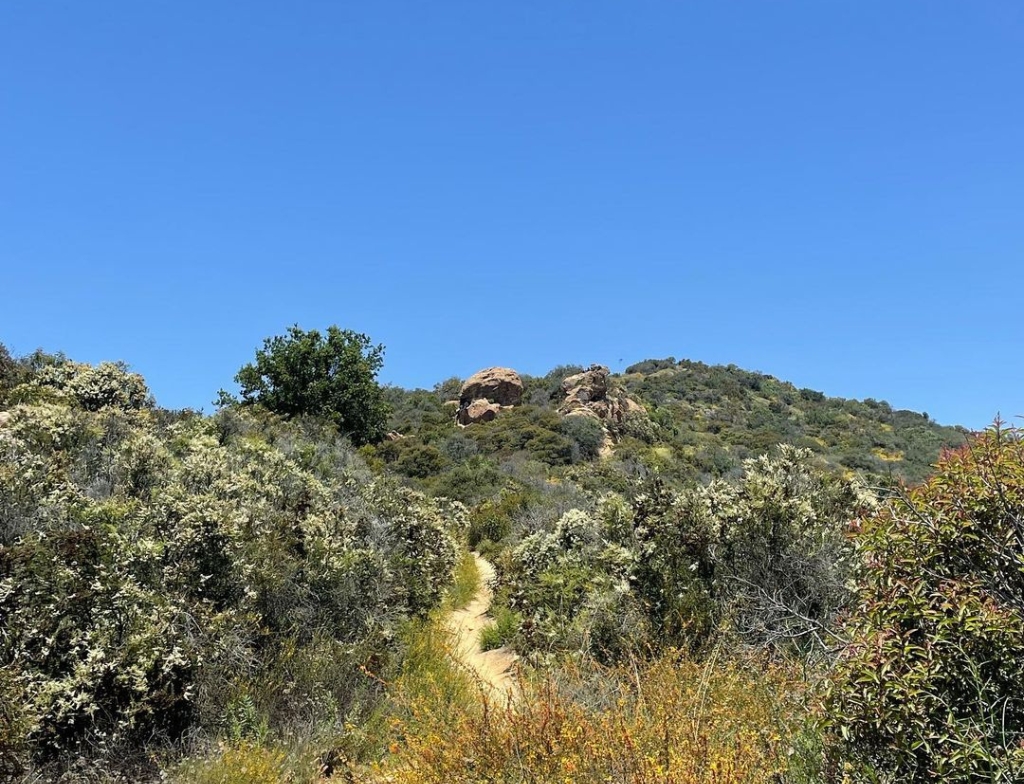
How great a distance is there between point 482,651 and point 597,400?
3428cm

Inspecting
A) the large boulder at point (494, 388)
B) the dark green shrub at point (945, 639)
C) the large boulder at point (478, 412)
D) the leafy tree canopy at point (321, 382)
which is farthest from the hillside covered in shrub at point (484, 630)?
the large boulder at point (494, 388)

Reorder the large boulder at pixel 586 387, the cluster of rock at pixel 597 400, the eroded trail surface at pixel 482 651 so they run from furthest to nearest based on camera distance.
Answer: the large boulder at pixel 586 387, the cluster of rock at pixel 597 400, the eroded trail surface at pixel 482 651

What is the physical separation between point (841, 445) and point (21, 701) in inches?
1761

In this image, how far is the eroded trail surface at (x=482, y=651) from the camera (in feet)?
24.2

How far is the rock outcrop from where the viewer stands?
144 ft

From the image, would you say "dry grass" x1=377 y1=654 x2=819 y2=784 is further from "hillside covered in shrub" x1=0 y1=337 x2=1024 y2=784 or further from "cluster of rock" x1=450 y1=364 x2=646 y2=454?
"cluster of rock" x1=450 y1=364 x2=646 y2=454

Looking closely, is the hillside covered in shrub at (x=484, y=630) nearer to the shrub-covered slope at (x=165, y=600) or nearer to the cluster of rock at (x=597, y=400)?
the shrub-covered slope at (x=165, y=600)

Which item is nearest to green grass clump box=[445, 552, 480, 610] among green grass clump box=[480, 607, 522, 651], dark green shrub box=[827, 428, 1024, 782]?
green grass clump box=[480, 607, 522, 651]

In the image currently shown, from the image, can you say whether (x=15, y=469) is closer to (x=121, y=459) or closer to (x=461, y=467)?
(x=121, y=459)

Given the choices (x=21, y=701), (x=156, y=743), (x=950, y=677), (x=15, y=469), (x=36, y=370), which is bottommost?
(x=156, y=743)

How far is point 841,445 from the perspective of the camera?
136ft

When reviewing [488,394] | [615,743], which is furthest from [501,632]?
[488,394]

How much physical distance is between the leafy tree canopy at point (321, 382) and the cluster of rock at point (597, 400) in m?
14.4

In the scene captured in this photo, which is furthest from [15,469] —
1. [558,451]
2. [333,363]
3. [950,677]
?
[558,451]
